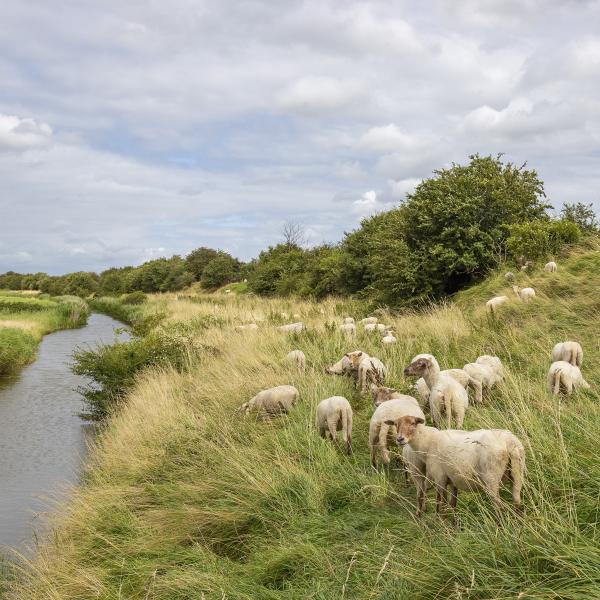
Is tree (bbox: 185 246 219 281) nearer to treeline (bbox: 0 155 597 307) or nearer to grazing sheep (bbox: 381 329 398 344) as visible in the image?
A: treeline (bbox: 0 155 597 307)

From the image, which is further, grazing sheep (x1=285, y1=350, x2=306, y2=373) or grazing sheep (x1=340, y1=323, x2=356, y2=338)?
grazing sheep (x1=340, y1=323, x2=356, y2=338)

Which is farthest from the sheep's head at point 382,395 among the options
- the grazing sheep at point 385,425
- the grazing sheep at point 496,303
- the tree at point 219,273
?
the tree at point 219,273

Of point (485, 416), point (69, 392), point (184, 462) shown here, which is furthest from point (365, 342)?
point (69, 392)

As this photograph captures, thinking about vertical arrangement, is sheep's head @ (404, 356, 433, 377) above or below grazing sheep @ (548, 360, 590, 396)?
above

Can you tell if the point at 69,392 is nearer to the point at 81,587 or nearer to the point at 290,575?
the point at 81,587

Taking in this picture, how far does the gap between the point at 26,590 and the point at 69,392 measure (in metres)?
15.0

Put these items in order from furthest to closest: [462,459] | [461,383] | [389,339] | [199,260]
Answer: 1. [199,260]
2. [389,339]
3. [461,383]
4. [462,459]

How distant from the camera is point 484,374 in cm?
751

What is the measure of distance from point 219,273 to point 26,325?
3230cm

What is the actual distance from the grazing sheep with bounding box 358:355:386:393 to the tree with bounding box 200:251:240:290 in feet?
195

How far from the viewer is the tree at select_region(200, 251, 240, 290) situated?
222ft

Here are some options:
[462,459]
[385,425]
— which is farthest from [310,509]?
[462,459]

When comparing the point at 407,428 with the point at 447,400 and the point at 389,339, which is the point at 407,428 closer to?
the point at 447,400

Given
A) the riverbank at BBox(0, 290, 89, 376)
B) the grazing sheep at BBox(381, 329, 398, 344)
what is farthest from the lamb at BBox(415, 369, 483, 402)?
the riverbank at BBox(0, 290, 89, 376)
